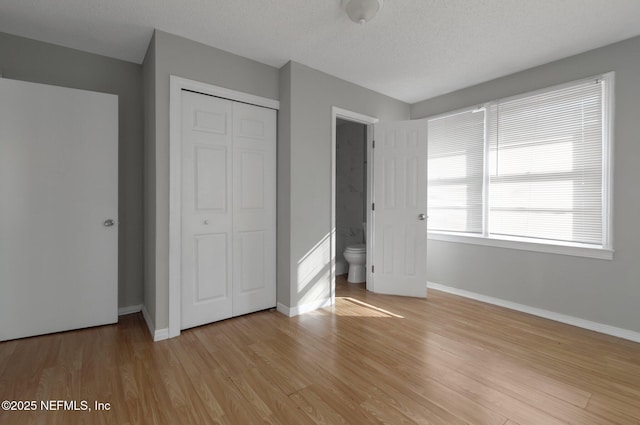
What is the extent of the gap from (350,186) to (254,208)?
2.31 meters

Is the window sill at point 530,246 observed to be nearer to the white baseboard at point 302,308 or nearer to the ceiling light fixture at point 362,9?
the white baseboard at point 302,308

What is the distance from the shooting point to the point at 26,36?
255 cm

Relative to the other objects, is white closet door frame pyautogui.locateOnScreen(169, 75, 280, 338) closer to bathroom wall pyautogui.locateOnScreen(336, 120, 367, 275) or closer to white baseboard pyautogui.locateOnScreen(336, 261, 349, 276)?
white baseboard pyautogui.locateOnScreen(336, 261, 349, 276)

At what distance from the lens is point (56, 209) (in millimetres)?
2549

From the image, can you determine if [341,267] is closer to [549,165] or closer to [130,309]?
[130,309]

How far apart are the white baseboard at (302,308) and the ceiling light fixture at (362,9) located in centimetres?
255

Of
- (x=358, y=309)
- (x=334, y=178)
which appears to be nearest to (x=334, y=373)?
(x=358, y=309)

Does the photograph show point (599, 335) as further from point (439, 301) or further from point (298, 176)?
point (298, 176)

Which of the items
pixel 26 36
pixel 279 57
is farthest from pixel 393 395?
pixel 26 36

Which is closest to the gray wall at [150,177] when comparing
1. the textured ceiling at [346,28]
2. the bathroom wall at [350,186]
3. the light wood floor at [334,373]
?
the textured ceiling at [346,28]

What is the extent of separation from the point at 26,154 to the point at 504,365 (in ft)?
13.0

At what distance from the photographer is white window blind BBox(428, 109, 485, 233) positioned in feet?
12.0

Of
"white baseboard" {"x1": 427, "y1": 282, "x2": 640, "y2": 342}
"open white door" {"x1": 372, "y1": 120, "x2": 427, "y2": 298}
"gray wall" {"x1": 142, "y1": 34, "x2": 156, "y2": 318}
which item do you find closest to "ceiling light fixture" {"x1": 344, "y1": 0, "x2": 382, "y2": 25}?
"gray wall" {"x1": 142, "y1": 34, "x2": 156, "y2": 318}

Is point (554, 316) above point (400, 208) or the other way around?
the other way around
